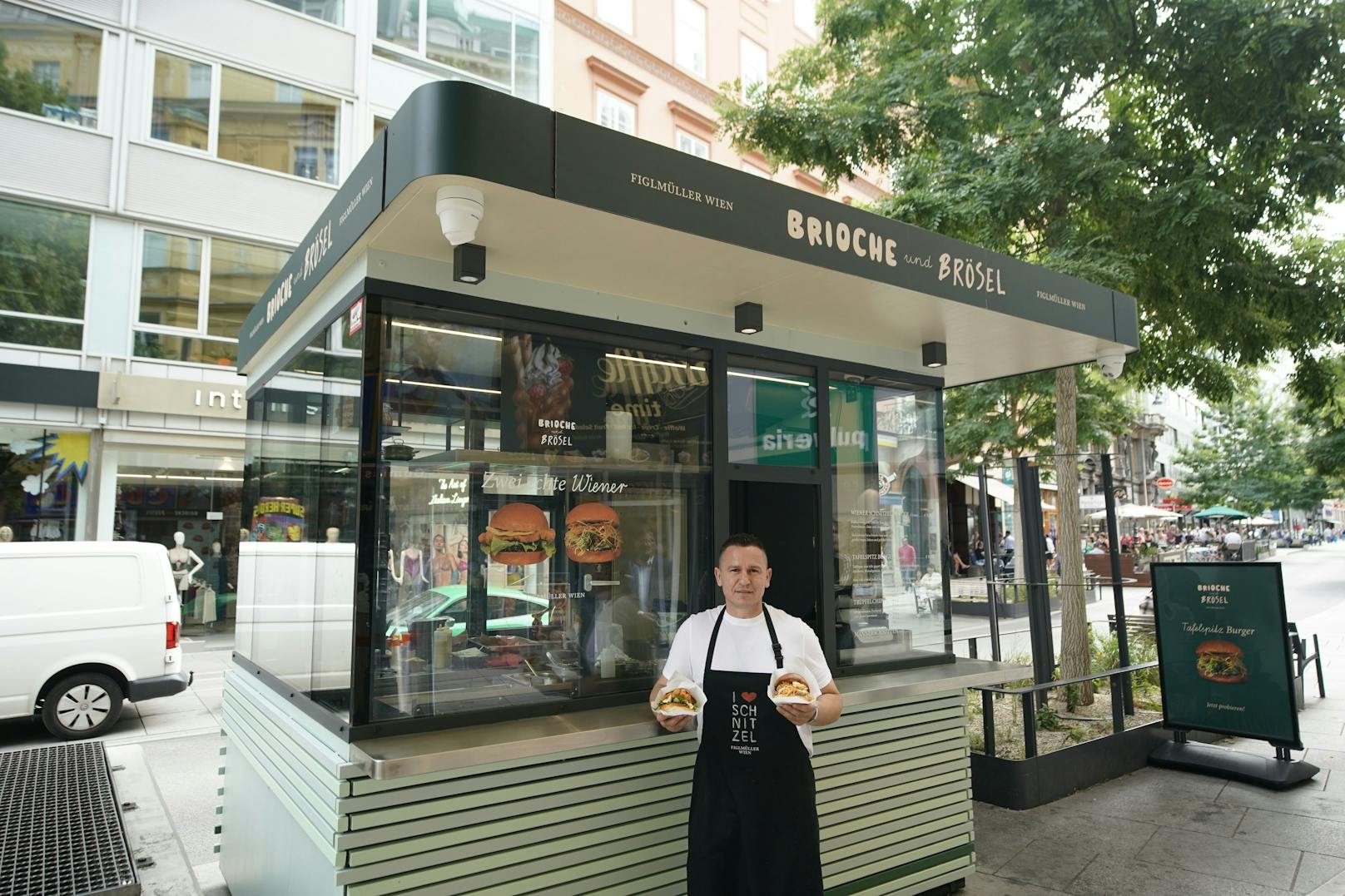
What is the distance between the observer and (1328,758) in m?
7.21

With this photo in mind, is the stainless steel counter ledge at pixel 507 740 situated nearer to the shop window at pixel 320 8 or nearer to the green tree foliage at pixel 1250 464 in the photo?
the shop window at pixel 320 8

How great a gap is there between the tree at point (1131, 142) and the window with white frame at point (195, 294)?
10.1 meters

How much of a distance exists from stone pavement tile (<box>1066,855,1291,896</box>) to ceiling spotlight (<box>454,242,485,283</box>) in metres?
4.38

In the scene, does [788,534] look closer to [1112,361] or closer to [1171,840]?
[1112,361]

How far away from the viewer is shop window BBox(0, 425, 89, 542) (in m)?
13.1

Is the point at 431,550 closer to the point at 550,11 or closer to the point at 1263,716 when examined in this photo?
the point at 1263,716

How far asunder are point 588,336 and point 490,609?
135 cm

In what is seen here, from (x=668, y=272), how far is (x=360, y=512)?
165 centimetres

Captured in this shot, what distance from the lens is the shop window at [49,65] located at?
523 inches

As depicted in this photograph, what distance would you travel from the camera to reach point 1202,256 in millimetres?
7734

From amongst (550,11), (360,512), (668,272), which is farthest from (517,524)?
(550,11)

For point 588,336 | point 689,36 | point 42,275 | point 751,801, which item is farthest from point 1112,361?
point 689,36

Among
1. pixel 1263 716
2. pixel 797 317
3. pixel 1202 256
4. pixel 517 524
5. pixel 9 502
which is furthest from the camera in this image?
pixel 9 502

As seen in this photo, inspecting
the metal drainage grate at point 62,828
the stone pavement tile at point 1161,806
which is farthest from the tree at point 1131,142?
the metal drainage grate at point 62,828
